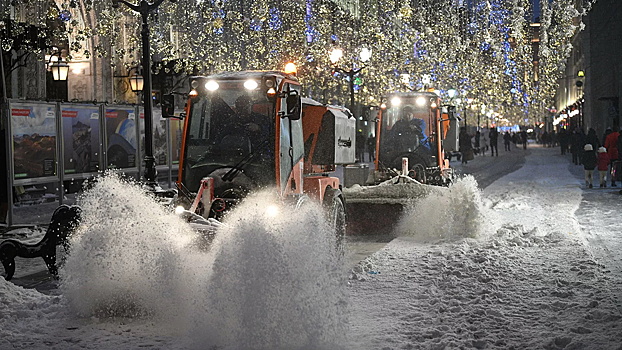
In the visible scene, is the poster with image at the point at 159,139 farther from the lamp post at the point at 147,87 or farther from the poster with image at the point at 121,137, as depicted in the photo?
the lamp post at the point at 147,87

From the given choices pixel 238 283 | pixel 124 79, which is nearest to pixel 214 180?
pixel 238 283

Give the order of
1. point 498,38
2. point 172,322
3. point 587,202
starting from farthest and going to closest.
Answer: point 498,38, point 587,202, point 172,322

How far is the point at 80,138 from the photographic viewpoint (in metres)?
18.5

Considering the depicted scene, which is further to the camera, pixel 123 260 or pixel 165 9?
pixel 165 9

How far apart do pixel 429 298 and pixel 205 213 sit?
9.50 feet

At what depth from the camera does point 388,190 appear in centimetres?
1538

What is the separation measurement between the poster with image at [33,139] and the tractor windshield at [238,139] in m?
6.85

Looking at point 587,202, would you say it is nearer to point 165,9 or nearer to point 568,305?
point 568,305

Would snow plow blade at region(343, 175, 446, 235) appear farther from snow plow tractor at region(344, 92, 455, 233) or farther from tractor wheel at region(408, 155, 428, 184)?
tractor wheel at region(408, 155, 428, 184)

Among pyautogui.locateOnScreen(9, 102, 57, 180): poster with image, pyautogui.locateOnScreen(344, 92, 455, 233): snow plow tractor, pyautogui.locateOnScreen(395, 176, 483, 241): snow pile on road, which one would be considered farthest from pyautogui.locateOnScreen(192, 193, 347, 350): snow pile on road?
pyautogui.locateOnScreen(344, 92, 455, 233): snow plow tractor

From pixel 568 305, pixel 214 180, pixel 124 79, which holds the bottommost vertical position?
pixel 568 305

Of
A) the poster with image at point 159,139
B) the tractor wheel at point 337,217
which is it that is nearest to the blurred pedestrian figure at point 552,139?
the poster with image at point 159,139

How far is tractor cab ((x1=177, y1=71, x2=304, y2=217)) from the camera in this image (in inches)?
403

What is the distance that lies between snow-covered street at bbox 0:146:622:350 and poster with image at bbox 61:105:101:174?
943 centimetres
